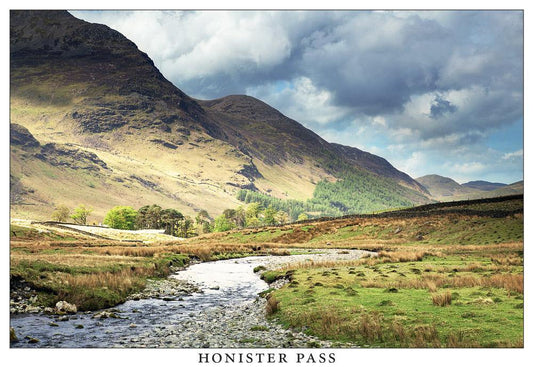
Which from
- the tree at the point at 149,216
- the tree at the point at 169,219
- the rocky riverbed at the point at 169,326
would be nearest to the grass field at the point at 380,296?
the rocky riverbed at the point at 169,326

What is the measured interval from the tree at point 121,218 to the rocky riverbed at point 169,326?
14640 centimetres

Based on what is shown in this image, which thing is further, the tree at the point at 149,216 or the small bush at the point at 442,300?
the tree at the point at 149,216

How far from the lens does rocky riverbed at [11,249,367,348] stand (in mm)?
17609

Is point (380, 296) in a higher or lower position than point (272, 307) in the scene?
higher

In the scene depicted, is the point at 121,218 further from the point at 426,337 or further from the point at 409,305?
the point at 426,337

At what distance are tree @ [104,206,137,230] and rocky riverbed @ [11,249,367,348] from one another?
146402mm

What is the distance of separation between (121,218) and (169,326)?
160 metres

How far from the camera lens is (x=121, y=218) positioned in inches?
6678

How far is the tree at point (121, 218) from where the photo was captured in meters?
168

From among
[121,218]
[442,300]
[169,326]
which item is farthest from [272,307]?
[121,218]

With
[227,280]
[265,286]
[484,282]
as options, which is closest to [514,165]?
[484,282]

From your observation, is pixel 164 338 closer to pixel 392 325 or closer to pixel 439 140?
pixel 392 325

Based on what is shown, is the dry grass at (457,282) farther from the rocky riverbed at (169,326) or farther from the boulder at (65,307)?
the boulder at (65,307)

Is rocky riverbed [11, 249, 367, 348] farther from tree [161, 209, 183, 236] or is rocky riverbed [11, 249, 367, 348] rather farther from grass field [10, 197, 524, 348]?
tree [161, 209, 183, 236]
